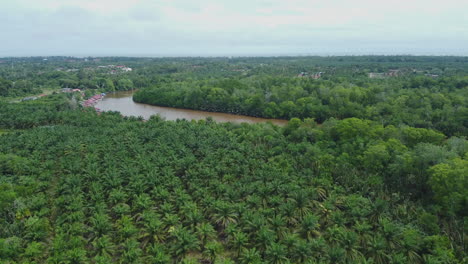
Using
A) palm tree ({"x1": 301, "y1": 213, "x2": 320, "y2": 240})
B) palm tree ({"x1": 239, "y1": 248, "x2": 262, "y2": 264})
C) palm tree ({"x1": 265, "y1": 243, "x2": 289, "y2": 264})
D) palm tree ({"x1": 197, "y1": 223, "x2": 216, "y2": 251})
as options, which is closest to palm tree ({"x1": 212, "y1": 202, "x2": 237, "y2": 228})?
palm tree ({"x1": 197, "y1": 223, "x2": 216, "y2": 251})

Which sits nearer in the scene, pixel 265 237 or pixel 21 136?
pixel 265 237

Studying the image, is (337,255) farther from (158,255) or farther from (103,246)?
(103,246)

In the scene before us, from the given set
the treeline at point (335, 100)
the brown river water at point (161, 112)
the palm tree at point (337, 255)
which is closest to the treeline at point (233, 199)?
the palm tree at point (337, 255)

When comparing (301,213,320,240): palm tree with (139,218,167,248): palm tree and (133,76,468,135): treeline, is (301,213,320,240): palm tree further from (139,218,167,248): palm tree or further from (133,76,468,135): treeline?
(133,76,468,135): treeline

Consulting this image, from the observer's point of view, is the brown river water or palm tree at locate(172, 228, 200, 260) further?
the brown river water

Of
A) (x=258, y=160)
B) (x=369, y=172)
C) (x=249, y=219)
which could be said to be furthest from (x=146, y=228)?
(x=369, y=172)

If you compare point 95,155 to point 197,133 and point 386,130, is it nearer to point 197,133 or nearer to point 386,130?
point 197,133
